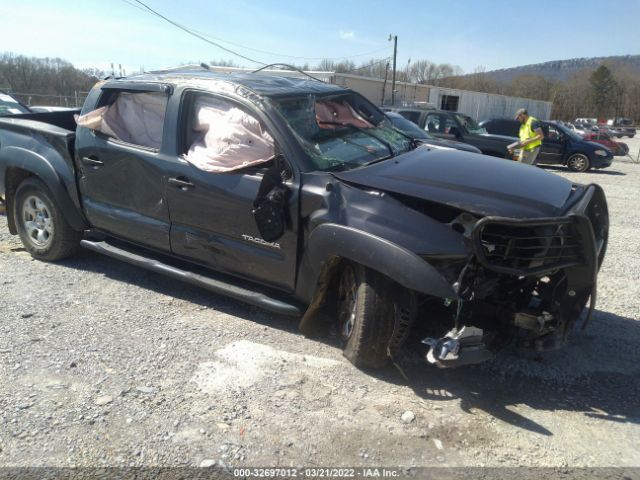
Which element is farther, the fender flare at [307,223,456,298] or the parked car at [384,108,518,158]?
the parked car at [384,108,518,158]

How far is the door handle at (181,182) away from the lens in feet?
12.9

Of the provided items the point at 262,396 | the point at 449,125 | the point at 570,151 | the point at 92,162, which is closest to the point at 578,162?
the point at 570,151

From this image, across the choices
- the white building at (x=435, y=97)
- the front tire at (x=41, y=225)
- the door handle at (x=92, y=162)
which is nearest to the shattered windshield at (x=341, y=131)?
the door handle at (x=92, y=162)

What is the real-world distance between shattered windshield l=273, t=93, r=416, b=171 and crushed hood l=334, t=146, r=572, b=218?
20cm

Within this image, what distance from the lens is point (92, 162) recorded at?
4551 millimetres

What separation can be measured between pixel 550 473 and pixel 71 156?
14.7 feet

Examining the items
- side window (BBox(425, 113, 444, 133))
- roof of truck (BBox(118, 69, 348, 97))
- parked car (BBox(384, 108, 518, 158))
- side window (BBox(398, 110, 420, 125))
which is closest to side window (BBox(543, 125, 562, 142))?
parked car (BBox(384, 108, 518, 158))

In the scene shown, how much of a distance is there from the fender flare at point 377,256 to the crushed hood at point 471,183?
1.16 ft

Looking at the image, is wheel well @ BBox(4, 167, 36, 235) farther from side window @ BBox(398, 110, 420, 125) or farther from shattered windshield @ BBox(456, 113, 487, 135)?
shattered windshield @ BBox(456, 113, 487, 135)

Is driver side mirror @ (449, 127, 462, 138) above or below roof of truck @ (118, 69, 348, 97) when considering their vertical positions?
below

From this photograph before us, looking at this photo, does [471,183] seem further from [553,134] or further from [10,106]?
[553,134]

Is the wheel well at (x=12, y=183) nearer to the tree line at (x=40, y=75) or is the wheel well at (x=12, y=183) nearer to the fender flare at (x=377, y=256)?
the fender flare at (x=377, y=256)

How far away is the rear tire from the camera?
10.5ft

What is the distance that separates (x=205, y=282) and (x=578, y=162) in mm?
15690
